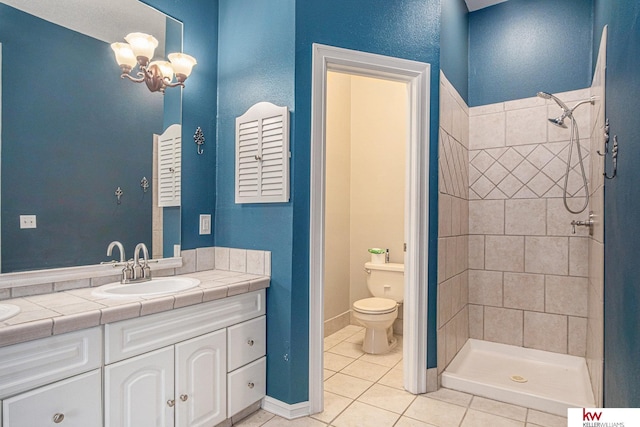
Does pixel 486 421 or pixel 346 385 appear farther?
pixel 346 385

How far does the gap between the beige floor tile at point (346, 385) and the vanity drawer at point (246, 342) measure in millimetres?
651

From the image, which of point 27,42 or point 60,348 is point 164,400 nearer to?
point 60,348

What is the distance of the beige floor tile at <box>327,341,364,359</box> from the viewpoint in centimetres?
304

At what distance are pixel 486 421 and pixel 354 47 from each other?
7.52ft

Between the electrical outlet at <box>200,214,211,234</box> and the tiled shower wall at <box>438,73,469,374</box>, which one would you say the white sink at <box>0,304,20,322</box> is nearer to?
the electrical outlet at <box>200,214,211,234</box>

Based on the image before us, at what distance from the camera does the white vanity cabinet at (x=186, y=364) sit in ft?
4.74

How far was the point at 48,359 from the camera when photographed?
124 centimetres

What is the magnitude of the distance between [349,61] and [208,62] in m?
0.92

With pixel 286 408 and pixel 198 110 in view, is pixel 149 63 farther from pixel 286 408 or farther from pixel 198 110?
pixel 286 408

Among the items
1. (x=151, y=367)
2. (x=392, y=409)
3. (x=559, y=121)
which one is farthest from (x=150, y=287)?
(x=559, y=121)

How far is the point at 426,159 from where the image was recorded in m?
2.29

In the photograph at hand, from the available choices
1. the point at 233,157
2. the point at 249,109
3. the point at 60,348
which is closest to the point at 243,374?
the point at 60,348

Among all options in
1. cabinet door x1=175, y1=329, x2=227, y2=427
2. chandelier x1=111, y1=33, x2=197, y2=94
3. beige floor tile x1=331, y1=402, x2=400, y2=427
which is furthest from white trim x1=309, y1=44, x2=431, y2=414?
chandelier x1=111, y1=33, x2=197, y2=94

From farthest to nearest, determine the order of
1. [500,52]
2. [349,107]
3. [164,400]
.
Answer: [349,107] → [500,52] → [164,400]
